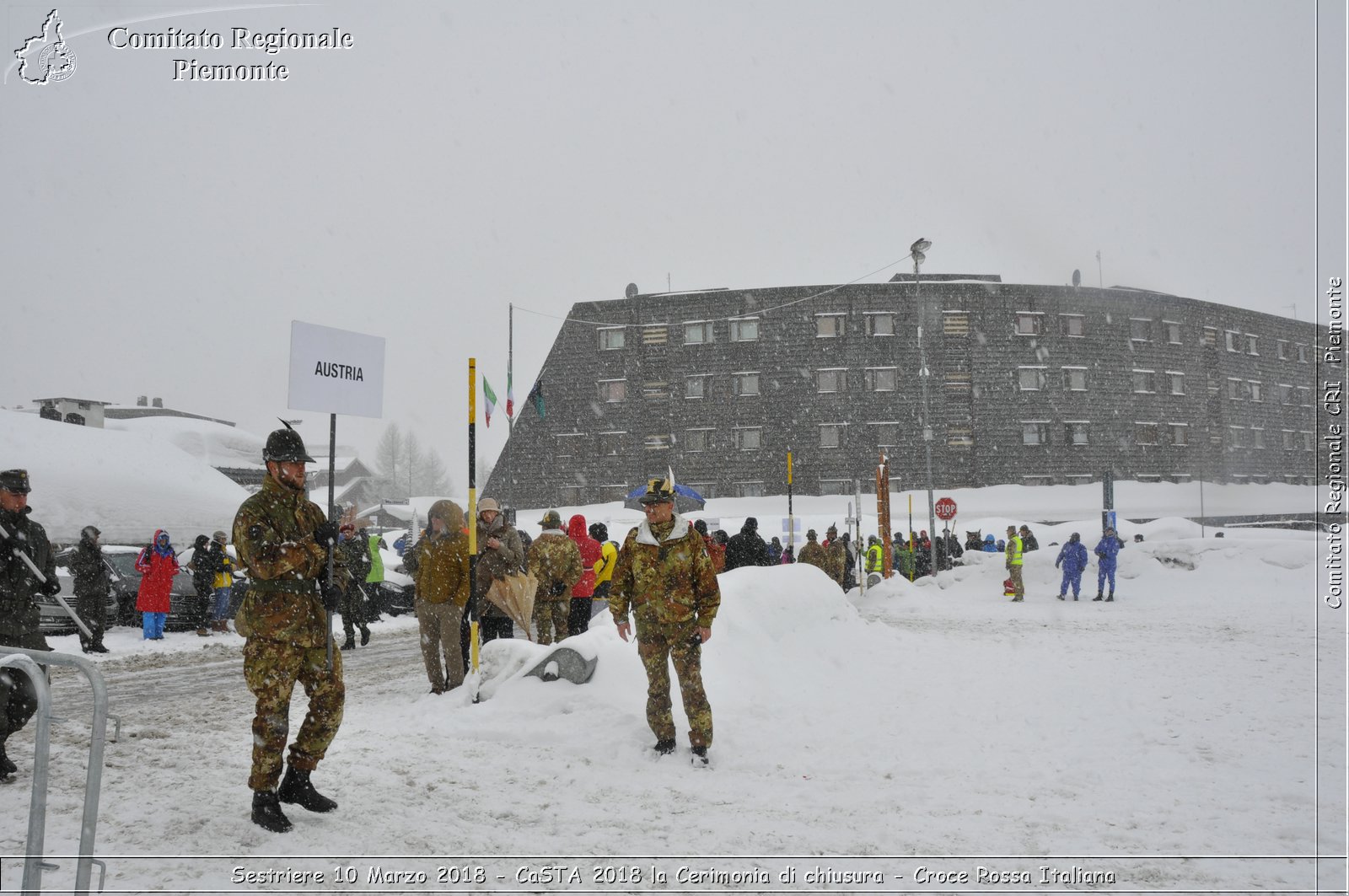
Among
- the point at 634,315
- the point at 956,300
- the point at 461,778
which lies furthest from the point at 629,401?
the point at 461,778

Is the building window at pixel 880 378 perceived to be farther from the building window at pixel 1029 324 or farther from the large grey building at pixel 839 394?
the building window at pixel 1029 324

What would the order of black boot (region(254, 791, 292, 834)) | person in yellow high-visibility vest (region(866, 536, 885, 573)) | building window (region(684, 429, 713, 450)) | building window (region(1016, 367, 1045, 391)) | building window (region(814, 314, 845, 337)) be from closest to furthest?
black boot (region(254, 791, 292, 834))
person in yellow high-visibility vest (region(866, 536, 885, 573))
building window (region(814, 314, 845, 337))
building window (region(684, 429, 713, 450))
building window (region(1016, 367, 1045, 391))

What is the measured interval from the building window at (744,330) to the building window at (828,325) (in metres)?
Result: 3.30

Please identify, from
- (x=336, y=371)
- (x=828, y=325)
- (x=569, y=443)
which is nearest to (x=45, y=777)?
(x=336, y=371)

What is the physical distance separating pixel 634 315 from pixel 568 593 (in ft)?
132

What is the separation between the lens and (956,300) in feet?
158

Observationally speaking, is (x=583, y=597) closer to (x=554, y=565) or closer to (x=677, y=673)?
(x=554, y=565)

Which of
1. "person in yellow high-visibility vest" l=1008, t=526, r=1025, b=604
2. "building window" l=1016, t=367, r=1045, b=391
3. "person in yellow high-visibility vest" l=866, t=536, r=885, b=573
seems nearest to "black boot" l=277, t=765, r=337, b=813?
"person in yellow high-visibility vest" l=1008, t=526, r=1025, b=604

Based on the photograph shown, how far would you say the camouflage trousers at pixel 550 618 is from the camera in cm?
973

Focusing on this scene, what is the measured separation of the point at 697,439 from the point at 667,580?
139 feet

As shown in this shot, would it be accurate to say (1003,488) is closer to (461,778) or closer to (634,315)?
(634,315)

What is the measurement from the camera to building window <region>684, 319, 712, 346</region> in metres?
48.6

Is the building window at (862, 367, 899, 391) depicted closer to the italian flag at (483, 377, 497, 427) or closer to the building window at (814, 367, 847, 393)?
the building window at (814, 367, 847, 393)

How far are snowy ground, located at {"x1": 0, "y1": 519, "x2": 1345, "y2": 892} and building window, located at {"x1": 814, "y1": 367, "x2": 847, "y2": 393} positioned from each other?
1453 inches
